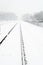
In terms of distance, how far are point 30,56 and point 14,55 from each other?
295 mm

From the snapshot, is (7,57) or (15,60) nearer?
(15,60)

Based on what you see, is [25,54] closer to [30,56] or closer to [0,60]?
[30,56]

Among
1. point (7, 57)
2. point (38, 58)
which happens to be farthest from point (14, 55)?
point (38, 58)

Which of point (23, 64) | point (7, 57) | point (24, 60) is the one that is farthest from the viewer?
point (7, 57)

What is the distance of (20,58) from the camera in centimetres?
218

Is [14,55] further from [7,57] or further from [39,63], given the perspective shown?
[39,63]

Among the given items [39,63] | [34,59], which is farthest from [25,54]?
[39,63]

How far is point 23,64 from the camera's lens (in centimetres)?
191

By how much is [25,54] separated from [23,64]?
463 millimetres

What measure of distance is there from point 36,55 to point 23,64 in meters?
0.50

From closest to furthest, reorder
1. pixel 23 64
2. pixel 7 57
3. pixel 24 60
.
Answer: pixel 23 64
pixel 24 60
pixel 7 57

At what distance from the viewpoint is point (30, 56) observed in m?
2.28

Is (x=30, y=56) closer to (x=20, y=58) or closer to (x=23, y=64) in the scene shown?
(x=20, y=58)

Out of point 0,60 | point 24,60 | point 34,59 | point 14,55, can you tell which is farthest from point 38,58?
point 0,60
